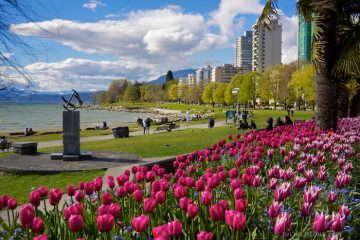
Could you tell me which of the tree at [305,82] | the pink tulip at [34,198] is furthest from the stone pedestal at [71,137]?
the tree at [305,82]

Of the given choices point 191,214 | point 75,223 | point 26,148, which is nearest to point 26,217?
point 75,223

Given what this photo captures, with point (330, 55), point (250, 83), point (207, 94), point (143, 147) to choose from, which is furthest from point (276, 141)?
point (207, 94)

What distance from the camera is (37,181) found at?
36.8 feet

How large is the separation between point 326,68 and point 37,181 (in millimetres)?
9305

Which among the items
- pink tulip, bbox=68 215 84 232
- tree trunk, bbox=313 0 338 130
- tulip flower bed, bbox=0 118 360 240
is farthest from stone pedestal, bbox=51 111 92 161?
pink tulip, bbox=68 215 84 232

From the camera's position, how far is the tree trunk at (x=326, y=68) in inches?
498

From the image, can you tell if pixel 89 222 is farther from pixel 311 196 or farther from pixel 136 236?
pixel 311 196

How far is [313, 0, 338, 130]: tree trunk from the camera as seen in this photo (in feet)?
41.5

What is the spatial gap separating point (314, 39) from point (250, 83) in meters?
75.9

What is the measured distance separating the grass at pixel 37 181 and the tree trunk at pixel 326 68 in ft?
23.4

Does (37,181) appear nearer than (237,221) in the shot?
No

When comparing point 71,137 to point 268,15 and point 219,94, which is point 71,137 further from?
point 219,94

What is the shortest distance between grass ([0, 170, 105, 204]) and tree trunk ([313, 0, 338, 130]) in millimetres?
7124

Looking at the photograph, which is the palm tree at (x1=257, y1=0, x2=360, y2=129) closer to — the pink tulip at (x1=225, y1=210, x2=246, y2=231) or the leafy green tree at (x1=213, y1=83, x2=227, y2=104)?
the pink tulip at (x1=225, y1=210, x2=246, y2=231)
